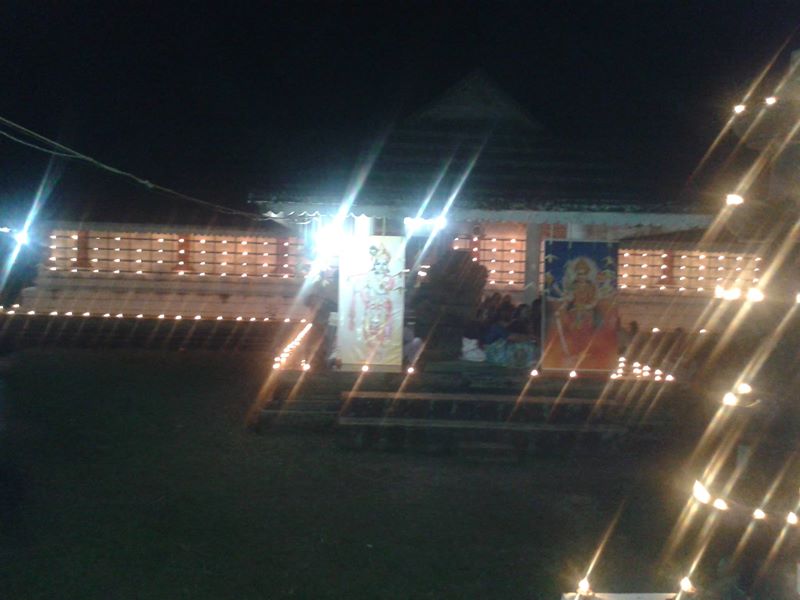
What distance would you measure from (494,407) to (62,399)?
5672 millimetres

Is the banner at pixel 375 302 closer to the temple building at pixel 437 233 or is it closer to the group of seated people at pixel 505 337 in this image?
the temple building at pixel 437 233

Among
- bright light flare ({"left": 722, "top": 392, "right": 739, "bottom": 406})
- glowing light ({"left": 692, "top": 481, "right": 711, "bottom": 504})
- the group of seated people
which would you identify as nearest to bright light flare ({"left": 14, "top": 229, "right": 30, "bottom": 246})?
the group of seated people

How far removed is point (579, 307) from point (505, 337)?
3.38ft

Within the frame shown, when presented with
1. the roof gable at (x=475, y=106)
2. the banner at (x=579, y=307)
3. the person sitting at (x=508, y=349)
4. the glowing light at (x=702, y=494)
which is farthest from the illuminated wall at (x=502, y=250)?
the glowing light at (x=702, y=494)

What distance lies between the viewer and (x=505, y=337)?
34.7 ft

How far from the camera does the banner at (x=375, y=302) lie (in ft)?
33.0

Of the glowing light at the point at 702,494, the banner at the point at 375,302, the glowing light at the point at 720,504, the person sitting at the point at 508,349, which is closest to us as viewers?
the glowing light at the point at 720,504

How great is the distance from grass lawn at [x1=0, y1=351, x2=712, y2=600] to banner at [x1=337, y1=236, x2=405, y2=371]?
1.57m

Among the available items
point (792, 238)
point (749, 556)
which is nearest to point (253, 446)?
point (749, 556)

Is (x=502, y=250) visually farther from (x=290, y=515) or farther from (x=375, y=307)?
(x=290, y=515)

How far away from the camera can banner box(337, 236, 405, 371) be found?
10.1 m

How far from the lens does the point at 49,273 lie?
16594mm

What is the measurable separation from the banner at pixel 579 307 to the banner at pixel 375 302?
181 cm

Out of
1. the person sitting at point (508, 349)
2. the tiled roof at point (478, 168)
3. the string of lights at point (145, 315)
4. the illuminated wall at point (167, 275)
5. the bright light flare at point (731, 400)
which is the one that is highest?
the tiled roof at point (478, 168)
